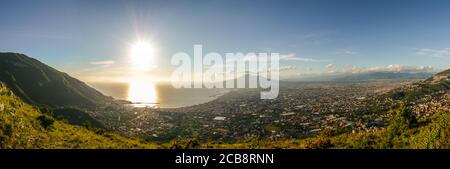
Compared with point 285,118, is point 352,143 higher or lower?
higher

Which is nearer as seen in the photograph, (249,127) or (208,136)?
(208,136)

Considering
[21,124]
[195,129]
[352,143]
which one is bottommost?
[195,129]
